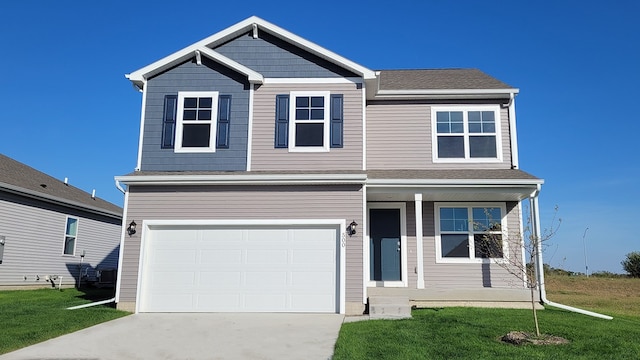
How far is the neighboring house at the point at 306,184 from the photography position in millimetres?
11148

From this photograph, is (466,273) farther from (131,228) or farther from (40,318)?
(40,318)

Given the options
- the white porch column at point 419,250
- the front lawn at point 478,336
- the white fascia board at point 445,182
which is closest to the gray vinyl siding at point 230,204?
the white fascia board at point 445,182

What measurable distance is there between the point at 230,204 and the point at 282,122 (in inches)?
94.3

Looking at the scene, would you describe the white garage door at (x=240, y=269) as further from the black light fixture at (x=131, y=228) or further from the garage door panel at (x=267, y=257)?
the black light fixture at (x=131, y=228)

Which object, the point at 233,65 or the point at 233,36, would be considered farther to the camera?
the point at 233,36

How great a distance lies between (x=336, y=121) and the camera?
12.0 m

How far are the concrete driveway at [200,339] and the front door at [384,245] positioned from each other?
8.57 ft

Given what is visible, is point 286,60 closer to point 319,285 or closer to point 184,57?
point 184,57

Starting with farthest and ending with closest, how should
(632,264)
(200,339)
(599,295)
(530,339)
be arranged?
(632,264) < (599,295) < (200,339) < (530,339)

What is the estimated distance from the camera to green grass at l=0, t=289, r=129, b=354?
26.7 ft

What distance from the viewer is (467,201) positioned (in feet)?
42.2

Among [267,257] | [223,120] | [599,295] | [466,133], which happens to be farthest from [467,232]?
[599,295]

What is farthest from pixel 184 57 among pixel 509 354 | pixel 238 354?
pixel 509 354

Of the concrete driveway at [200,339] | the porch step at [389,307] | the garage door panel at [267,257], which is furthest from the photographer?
the garage door panel at [267,257]
